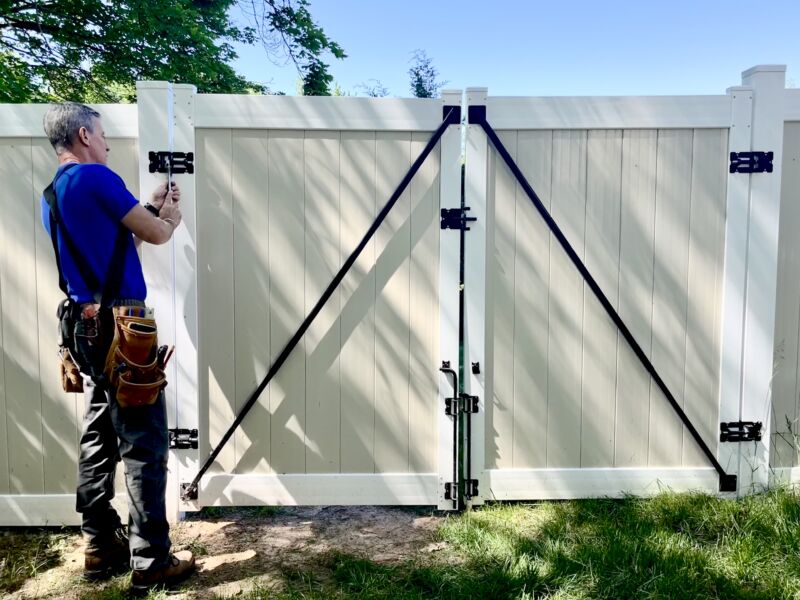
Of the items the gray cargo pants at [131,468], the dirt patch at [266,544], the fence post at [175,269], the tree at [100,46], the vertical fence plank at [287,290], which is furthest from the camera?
the tree at [100,46]

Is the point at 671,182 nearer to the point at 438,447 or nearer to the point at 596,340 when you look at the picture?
the point at 596,340

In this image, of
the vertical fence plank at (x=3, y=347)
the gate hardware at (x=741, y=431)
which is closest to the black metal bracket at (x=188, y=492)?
the vertical fence plank at (x=3, y=347)

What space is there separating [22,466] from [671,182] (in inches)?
141

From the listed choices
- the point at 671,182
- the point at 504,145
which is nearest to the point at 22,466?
the point at 504,145

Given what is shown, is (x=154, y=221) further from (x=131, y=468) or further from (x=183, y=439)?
(x=183, y=439)

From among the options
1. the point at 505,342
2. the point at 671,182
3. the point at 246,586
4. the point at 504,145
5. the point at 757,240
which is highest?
the point at 504,145

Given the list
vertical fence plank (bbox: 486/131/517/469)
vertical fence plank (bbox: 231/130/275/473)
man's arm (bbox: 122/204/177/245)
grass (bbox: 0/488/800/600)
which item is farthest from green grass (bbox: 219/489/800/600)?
man's arm (bbox: 122/204/177/245)

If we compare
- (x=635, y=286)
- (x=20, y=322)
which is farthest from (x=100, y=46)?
(x=635, y=286)

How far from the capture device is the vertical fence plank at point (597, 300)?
9.46 ft

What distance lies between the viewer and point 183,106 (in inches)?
108

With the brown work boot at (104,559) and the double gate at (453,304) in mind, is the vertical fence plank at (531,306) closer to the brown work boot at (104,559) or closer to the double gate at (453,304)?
the double gate at (453,304)

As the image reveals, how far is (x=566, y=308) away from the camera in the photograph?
294cm

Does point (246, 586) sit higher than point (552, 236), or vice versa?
point (552, 236)

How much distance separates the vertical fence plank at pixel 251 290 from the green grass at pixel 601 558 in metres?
0.73
